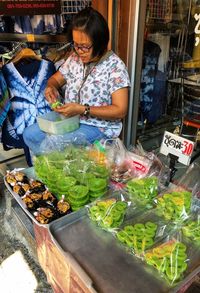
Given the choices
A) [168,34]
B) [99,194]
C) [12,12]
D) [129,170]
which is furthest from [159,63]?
[99,194]

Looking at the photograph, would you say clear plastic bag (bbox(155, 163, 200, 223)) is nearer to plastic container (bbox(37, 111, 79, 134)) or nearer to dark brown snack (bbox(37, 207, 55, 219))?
dark brown snack (bbox(37, 207, 55, 219))

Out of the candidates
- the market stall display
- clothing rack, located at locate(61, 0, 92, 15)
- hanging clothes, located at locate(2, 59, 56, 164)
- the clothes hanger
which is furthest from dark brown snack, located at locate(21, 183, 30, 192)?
clothing rack, located at locate(61, 0, 92, 15)

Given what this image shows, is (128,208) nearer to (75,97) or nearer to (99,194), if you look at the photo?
(99,194)

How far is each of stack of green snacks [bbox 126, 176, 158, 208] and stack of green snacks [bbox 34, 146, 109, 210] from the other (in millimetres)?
122

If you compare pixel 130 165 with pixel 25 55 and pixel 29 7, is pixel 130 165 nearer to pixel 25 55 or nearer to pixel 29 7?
pixel 25 55

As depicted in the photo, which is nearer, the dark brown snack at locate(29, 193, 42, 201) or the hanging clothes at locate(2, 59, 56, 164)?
the dark brown snack at locate(29, 193, 42, 201)

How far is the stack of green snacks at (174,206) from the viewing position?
107 centimetres

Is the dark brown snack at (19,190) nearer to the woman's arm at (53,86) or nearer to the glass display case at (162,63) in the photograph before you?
the woman's arm at (53,86)

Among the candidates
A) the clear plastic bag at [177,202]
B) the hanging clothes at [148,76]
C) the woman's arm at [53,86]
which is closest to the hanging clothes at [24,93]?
the woman's arm at [53,86]

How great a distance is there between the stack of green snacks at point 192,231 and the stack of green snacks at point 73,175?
1.21 feet

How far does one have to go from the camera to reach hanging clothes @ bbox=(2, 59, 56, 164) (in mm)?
2107

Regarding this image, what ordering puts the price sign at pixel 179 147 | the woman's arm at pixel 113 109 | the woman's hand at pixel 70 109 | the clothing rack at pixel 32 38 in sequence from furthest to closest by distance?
1. the clothing rack at pixel 32 38
2. the woman's arm at pixel 113 109
3. the woman's hand at pixel 70 109
4. the price sign at pixel 179 147

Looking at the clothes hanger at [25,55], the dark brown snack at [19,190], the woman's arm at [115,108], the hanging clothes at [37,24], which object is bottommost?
the dark brown snack at [19,190]

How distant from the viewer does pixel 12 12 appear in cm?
200
